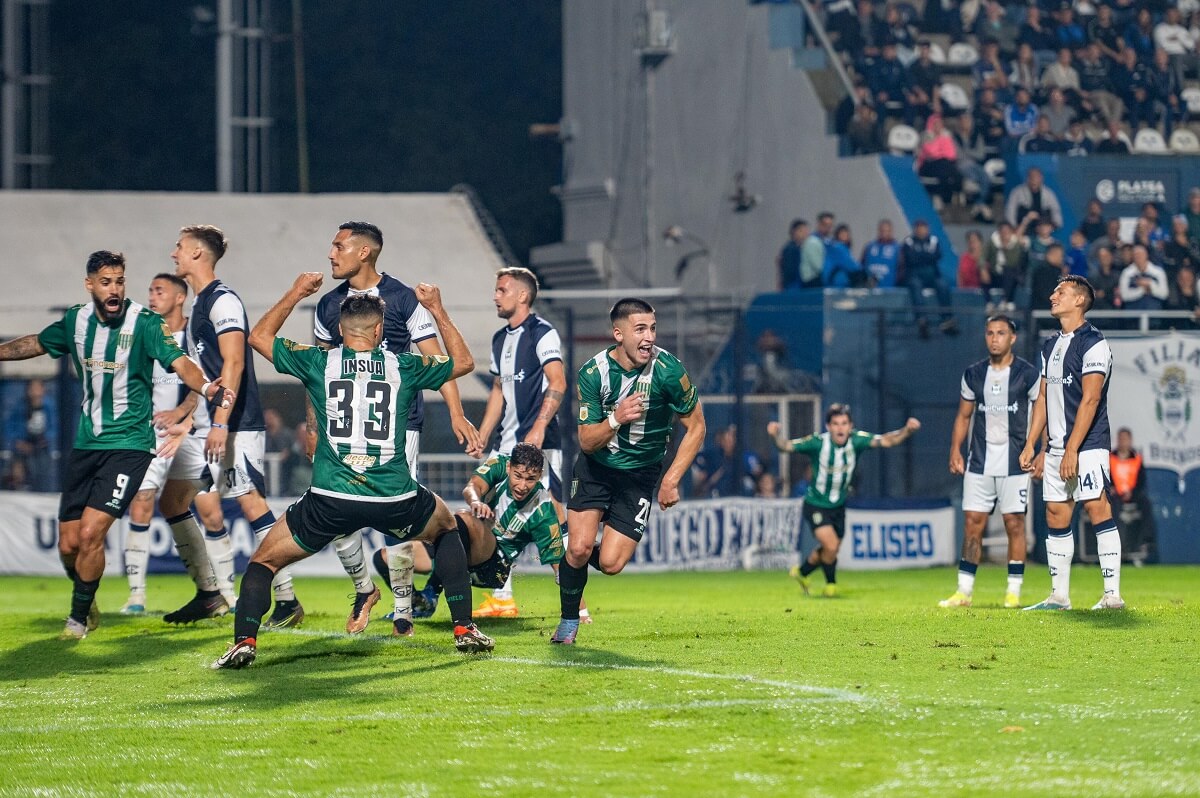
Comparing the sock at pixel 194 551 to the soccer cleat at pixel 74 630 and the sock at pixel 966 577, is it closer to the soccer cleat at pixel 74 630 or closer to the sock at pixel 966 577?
the soccer cleat at pixel 74 630

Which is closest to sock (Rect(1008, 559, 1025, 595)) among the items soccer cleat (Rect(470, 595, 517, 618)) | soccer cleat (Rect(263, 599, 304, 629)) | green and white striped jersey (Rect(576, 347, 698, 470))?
soccer cleat (Rect(470, 595, 517, 618))

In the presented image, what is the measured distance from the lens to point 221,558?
456 inches

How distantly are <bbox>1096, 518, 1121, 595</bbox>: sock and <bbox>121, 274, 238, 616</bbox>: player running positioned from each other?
232 inches

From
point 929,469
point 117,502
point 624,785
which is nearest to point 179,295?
point 117,502

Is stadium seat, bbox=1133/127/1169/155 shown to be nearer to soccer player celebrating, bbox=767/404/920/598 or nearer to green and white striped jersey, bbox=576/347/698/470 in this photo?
soccer player celebrating, bbox=767/404/920/598

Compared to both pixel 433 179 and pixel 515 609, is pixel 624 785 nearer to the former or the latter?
pixel 515 609

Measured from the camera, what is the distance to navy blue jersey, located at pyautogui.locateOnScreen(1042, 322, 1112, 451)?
1139 cm

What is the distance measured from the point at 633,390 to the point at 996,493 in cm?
468

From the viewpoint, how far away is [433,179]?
32906 mm

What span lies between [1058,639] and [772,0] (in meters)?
20.0

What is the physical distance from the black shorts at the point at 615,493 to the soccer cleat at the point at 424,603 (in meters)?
2.04

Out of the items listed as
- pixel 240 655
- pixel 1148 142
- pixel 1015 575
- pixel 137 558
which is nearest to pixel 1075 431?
pixel 1015 575

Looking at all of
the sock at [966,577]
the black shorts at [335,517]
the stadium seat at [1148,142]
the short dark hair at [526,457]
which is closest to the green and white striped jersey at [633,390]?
the black shorts at [335,517]

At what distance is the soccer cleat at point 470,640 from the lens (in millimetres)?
9055
